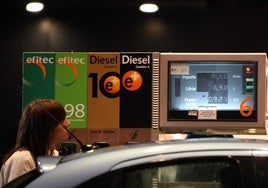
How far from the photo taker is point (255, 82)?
4457mm

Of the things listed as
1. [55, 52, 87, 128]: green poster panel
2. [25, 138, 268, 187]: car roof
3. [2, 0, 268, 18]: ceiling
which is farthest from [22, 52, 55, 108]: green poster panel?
[2, 0, 268, 18]: ceiling

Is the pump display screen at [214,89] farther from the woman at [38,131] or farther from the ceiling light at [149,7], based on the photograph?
the ceiling light at [149,7]

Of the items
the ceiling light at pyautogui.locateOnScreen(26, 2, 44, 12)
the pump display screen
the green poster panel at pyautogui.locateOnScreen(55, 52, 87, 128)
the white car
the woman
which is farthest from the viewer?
the ceiling light at pyautogui.locateOnScreen(26, 2, 44, 12)

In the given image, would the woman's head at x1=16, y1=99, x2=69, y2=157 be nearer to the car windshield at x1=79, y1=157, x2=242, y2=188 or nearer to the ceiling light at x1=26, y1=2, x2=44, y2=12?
the car windshield at x1=79, y1=157, x2=242, y2=188

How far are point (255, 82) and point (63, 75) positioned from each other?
1462mm

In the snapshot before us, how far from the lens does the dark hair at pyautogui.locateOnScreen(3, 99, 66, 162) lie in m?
3.53

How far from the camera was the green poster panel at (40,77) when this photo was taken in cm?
468

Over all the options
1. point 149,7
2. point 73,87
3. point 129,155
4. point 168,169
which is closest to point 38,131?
point 73,87

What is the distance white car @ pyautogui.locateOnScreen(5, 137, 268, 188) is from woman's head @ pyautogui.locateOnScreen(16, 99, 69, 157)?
1.11 meters

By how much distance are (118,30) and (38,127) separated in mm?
5730

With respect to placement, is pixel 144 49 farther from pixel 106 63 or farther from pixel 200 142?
pixel 200 142

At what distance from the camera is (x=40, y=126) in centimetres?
355

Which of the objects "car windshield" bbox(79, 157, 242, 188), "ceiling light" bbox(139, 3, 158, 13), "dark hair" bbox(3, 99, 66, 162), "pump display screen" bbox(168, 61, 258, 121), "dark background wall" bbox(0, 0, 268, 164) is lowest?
"car windshield" bbox(79, 157, 242, 188)

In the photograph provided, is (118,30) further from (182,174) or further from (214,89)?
Result: (182,174)
